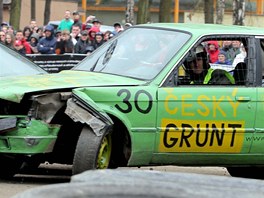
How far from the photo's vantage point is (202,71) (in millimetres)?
9359

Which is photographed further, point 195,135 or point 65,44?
point 65,44

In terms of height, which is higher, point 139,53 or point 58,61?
point 139,53

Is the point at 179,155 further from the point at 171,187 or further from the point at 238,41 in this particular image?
the point at 171,187

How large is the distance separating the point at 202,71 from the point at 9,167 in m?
2.22

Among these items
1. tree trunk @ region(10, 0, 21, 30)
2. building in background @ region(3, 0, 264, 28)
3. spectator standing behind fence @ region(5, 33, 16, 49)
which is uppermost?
building in background @ region(3, 0, 264, 28)

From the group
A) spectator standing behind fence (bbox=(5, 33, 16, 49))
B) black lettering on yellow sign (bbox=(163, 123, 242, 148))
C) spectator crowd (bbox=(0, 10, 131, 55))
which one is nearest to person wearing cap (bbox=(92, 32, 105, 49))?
spectator crowd (bbox=(0, 10, 131, 55))

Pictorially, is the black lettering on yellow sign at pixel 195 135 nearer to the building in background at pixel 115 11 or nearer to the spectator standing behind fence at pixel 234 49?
the spectator standing behind fence at pixel 234 49

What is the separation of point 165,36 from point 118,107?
111cm

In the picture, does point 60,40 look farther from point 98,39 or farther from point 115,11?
point 115,11

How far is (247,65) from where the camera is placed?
9.57 metres

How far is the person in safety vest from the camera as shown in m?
9.26

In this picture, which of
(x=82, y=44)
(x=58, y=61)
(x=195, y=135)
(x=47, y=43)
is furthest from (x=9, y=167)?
(x=47, y=43)

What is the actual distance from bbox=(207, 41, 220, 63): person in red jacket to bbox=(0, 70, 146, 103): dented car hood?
2.67ft

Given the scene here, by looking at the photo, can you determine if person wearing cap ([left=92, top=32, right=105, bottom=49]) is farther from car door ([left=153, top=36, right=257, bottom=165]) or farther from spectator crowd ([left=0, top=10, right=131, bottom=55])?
car door ([left=153, top=36, right=257, bottom=165])
